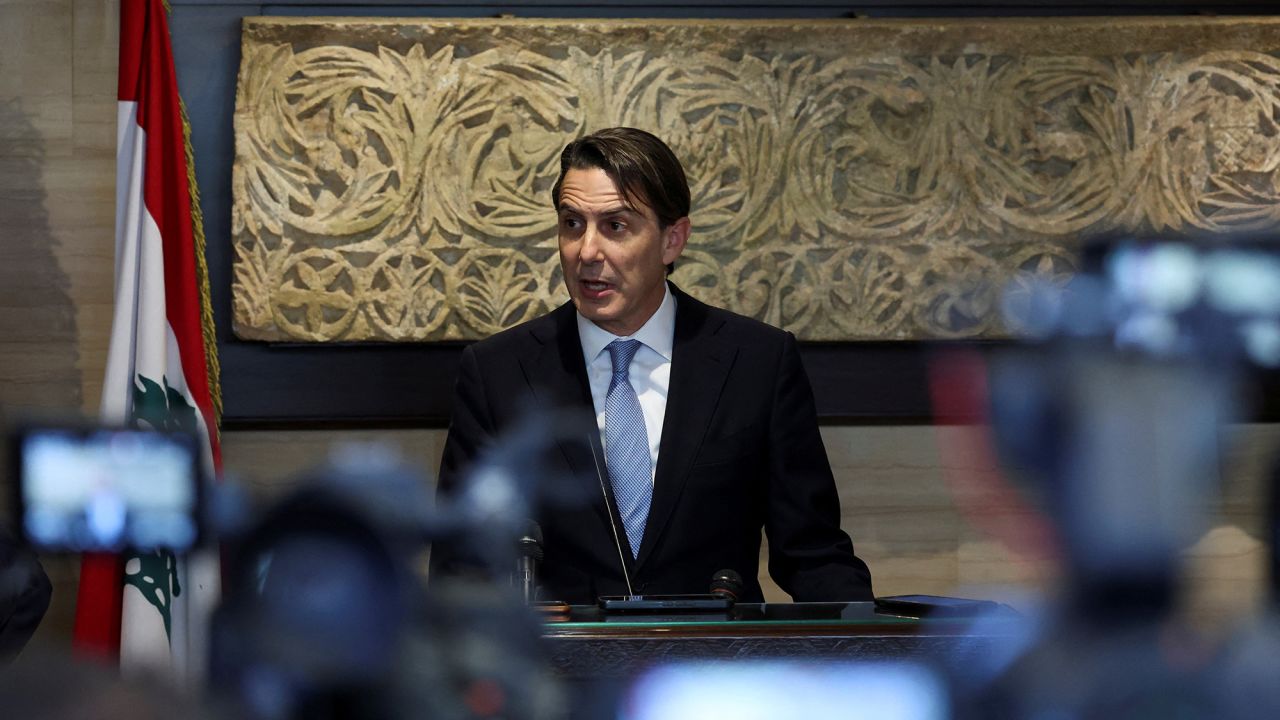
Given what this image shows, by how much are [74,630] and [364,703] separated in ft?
12.1

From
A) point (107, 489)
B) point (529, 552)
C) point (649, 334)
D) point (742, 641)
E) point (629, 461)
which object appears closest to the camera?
point (107, 489)

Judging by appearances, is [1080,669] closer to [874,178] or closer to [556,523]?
[556,523]

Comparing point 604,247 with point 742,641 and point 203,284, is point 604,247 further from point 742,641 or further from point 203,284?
point 742,641

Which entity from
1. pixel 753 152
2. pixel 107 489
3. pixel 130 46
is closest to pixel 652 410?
pixel 753 152

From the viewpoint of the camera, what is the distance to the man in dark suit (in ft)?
8.78

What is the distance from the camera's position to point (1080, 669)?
39cm

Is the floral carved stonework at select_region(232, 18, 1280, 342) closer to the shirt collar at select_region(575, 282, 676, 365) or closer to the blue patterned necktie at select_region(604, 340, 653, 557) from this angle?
the shirt collar at select_region(575, 282, 676, 365)

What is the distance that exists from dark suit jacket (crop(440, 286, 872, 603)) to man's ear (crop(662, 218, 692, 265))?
128 millimetres

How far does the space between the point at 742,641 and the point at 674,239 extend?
1675mm

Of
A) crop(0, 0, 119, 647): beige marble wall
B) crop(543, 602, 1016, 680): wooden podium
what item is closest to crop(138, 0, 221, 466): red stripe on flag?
crop(0, 0, 119, 647): beige marble wall

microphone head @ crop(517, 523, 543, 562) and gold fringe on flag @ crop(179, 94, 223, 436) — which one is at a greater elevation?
gold fringe on flag @ crop(179, 94, 223, 436)

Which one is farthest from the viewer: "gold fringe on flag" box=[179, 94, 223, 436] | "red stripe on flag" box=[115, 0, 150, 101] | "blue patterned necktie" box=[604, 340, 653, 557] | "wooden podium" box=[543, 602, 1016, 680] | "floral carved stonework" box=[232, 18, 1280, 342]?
"floral carved stonework" box=[232, 18, 1280, 342]

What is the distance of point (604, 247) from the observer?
2.87m

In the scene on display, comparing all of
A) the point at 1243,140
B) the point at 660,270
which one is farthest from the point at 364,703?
the point at 1243,140
